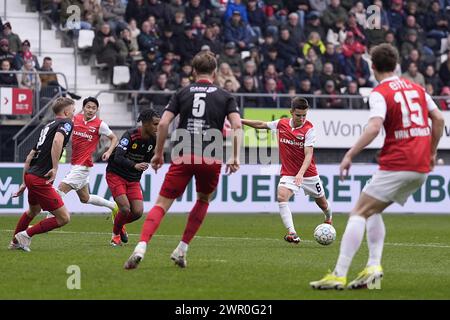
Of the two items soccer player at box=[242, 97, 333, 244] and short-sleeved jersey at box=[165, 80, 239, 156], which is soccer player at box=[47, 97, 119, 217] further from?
short-sleeved jersey at box=[165, 80, 239, 156]

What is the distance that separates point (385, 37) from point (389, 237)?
14.9 metres

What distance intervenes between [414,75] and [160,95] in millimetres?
8559

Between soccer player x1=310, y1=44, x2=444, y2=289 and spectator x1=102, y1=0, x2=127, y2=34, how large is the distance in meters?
20.7

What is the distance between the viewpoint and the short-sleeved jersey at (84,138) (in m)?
20.0

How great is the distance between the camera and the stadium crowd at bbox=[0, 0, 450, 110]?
30.7 m

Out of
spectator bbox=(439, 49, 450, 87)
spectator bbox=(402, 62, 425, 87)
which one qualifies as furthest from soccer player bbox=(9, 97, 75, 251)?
spectator bbox=(439, 49, 450, 87)

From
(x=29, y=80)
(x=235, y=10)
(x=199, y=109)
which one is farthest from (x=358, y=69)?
(x=199, y=109)

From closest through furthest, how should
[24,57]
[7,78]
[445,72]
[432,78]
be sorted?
[7,78] → [24,57] → [432,78] → [445,72]

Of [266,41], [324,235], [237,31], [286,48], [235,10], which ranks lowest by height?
[324,235]

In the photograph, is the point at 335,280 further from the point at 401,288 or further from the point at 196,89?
the point at 196,89

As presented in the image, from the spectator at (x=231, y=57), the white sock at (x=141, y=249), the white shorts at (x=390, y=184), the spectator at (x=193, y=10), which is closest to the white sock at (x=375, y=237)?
the white shorts at (x=390, y=184)

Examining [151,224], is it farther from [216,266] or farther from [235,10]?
[235,10]

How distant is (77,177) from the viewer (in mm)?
19969

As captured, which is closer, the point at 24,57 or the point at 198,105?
the point at 198,105
